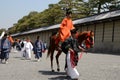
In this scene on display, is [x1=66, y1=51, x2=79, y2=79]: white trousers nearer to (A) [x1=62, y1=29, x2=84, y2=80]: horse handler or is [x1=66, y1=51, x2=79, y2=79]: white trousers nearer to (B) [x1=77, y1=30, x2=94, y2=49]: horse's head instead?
(A) [x1=62, y1=29, x2=84, y2=80]: horse handler

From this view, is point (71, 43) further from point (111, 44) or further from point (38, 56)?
point (111, 44)

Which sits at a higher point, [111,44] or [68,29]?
[68,29]

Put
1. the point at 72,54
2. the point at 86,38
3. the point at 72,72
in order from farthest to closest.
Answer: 1. the point at 86,38
2. the point at 72,54
3. the point at 72,72

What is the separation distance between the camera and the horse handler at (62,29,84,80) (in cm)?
941

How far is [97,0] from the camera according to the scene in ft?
171

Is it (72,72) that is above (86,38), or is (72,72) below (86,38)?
below

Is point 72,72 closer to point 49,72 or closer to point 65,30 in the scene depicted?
point 65,30

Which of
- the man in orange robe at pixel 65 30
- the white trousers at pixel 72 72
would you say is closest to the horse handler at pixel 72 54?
the white trousers at pixel 72 72

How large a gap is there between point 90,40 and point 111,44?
2196 centimetres

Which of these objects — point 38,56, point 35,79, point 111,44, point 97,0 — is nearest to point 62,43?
point 35,79

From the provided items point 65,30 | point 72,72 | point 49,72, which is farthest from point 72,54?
point 49,72

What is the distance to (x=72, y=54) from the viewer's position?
384 inches

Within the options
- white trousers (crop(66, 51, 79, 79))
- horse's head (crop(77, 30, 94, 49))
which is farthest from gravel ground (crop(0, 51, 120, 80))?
horse's head (crop(77, 30, 94, 49))

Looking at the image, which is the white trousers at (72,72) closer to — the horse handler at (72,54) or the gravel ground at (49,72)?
the horse handler at (72,54)
